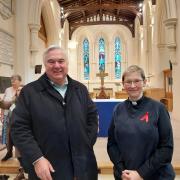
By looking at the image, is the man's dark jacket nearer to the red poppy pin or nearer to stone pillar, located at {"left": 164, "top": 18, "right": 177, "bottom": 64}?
the red poppy pin

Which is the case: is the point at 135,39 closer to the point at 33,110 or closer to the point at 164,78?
the point at 164,78

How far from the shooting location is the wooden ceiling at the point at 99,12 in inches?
680

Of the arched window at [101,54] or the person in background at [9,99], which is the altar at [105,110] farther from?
the arched window at [101,54]

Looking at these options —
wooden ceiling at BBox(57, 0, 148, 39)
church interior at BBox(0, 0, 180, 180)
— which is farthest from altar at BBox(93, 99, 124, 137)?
wooden ceiling at BBox(57, 0, 148, 39)

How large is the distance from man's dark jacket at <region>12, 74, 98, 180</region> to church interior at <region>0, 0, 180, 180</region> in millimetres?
2161

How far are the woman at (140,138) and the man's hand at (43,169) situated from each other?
1.40 ft

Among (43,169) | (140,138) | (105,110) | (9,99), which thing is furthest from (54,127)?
(105,110)

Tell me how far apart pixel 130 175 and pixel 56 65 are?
73cm

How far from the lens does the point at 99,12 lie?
2050 cm

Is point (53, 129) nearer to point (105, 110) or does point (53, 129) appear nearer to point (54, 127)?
point (54, 127)

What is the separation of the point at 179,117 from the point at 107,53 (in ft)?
49.6

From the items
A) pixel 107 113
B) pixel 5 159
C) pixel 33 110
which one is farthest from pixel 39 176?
pixel 107 113

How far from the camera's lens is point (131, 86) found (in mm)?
1759

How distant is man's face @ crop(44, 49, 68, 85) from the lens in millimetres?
1685
